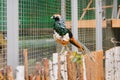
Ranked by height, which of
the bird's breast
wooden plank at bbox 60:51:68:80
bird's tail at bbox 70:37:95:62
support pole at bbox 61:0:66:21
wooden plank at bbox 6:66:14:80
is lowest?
wooden plank at bbox 60:51:68:80

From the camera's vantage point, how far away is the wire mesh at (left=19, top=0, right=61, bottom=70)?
8.07 ft

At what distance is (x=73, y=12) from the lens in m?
3.27

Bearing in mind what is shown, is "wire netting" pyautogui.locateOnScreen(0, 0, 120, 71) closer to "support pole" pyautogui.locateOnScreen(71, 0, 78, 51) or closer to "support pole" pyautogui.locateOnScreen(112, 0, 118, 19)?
"support pole" pyautogui.locateOnScreen(71, 0, 78, 51)

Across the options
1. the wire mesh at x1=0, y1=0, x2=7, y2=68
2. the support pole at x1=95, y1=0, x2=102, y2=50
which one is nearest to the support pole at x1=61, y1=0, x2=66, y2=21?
the wire mesh at x1=0, y1=0, x2=7, y2=68

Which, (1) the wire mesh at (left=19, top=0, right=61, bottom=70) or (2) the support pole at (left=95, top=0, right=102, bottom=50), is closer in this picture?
(1) the wire mesh at (left=19, top=0, right=61, bottom=70)

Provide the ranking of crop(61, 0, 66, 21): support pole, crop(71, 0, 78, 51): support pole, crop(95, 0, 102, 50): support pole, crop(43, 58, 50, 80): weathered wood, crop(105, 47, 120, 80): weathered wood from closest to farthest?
crop(43, 58, 50, 80): weathered wood
crop(61, 0, 66, 21): support pole
crop(71, 0, 78, 51): support pole
crop(95, 0, 102, 50): support pole
crop(105, 47, 120, 80): weathered wood

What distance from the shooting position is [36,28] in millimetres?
→ 2639

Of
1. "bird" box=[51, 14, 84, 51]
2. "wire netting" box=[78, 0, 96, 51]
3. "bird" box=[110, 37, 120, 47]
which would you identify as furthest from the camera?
"bird" box=[110, 37, 120, 47]

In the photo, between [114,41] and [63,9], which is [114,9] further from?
[63,9]

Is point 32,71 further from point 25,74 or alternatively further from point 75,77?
point 75,77

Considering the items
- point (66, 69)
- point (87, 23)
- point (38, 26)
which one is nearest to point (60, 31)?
point (38, 26)

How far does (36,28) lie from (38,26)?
0.10ft

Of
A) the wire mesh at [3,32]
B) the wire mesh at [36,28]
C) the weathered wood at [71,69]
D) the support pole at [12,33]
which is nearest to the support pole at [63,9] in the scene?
the wire mesh at [36,28]

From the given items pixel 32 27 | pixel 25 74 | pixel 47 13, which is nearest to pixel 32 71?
pixel 25 74
